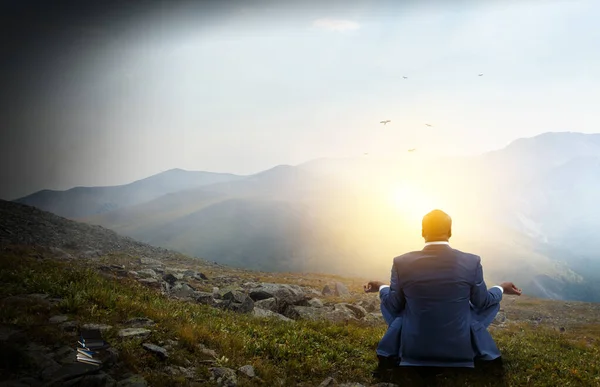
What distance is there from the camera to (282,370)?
755 cm

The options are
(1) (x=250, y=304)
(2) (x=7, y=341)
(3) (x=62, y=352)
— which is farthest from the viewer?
(1) (x=250, y=304)

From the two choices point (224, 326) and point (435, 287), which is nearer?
point (435, 287)

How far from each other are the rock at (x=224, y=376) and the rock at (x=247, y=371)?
0.66 ft

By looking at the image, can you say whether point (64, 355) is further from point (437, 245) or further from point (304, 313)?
point (304, 313)

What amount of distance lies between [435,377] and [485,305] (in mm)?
1774

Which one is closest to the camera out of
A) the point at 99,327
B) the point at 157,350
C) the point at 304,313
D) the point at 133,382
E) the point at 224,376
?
the point at 133,382

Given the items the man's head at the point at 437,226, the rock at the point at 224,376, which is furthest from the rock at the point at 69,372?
the man's head at the point at 437,226

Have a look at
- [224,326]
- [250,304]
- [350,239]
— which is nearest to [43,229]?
[250,304]

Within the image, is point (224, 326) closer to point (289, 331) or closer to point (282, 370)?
point (289, 331)

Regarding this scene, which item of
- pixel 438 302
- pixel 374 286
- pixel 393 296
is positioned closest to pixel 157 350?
pixel 374 286

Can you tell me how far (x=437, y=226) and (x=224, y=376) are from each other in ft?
16.5

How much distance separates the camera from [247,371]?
7.07 metres

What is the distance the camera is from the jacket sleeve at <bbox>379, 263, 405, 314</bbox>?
7016 millimetres

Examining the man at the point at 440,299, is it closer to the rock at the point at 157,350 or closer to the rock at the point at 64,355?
the rock at the point at 157,350
